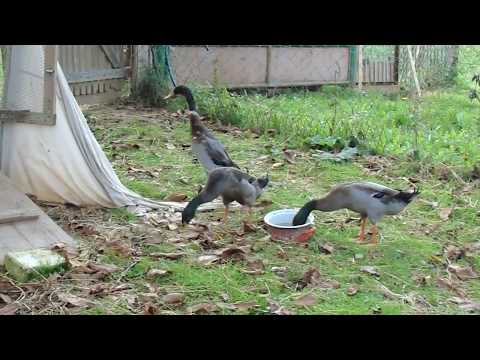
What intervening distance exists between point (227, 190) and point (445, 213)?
2008mm

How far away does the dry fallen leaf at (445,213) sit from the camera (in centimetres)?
555

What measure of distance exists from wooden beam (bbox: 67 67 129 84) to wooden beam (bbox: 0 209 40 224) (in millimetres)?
5210

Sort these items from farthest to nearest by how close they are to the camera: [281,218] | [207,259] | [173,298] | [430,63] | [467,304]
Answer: [430,63] → [281,218] → [207,259] → [467,304] → [173,298]

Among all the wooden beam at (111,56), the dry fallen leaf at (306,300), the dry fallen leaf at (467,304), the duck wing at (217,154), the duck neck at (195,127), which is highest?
the wooden beam at (111,56)

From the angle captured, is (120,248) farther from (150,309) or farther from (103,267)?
(150,309)

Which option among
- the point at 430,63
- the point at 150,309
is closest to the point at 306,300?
the point at 150,309

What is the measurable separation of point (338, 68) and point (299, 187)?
253 inches

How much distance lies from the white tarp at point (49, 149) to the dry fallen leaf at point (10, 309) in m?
1.78

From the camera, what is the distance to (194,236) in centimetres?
486

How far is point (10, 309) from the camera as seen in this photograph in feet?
11.6

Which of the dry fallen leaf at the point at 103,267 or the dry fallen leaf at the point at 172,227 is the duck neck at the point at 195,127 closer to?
the dry fallen leaf at the point at 172,227

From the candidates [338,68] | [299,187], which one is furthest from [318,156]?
[338,68]

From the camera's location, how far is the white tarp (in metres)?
5.04

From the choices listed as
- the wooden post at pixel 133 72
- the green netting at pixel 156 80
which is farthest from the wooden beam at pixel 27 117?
the wooden post at pixel 133 72
